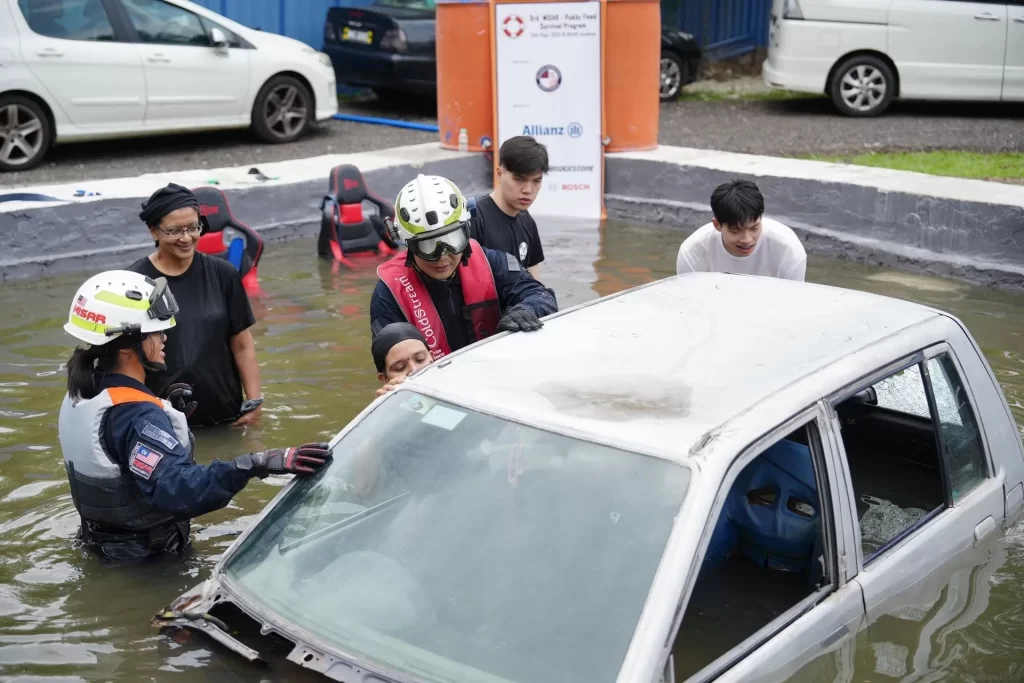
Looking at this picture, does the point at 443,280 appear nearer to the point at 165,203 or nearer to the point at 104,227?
the point at 165,203

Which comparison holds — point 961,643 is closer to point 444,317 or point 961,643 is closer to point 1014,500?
point 1014,500

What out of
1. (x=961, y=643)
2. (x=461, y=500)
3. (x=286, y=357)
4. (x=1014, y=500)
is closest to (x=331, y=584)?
(x=461, y=500)

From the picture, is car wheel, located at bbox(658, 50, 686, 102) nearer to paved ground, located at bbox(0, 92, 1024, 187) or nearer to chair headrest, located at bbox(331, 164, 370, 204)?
paved ground, located at bbox(0, 92, 1024, 187)

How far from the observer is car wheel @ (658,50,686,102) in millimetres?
17312

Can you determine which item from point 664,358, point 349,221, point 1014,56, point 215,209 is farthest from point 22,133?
point 1014,56

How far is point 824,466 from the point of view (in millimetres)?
3498

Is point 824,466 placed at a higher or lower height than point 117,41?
lower

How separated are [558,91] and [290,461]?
9.15m

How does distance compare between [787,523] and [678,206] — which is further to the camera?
[678,206]

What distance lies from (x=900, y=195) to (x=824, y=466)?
7.32 meters

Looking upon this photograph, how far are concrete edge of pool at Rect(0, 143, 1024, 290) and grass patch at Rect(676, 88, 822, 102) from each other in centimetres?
536

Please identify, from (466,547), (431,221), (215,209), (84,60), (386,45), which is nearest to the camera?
(466,547)

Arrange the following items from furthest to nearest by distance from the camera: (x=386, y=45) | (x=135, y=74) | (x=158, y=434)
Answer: (x=386, y=45)
(x=135, y=74)
(x=158, y=434)

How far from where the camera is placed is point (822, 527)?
11.5 ft
